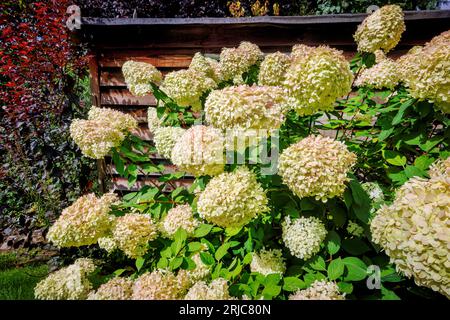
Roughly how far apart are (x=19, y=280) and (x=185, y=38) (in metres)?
2.87

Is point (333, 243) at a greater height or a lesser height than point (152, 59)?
lesser

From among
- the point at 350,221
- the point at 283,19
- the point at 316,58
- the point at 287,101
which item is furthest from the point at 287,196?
the point at 283,19

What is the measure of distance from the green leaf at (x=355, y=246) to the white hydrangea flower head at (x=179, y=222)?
27.0 inches

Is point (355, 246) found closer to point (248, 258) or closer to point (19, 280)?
point (248, 258)

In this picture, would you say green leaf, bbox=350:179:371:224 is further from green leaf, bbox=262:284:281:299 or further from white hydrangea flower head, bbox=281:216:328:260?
green leaf, bbox=262:284:281:299

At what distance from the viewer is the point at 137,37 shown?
329 centimetres

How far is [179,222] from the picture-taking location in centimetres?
139

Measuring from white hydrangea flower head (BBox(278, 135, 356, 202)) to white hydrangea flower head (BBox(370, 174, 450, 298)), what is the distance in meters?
0.20

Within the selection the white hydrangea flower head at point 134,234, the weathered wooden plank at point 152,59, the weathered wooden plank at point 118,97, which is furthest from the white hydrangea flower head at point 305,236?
the weathered wooden plank at point 118,97

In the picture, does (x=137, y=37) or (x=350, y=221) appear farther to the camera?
(x=137, y=37)

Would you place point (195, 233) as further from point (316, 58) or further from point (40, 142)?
point (40, 142)

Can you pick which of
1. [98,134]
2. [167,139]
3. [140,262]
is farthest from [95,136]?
[140,262]

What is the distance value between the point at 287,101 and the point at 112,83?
9.27 feet

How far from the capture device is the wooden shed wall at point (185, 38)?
2.92 metres
